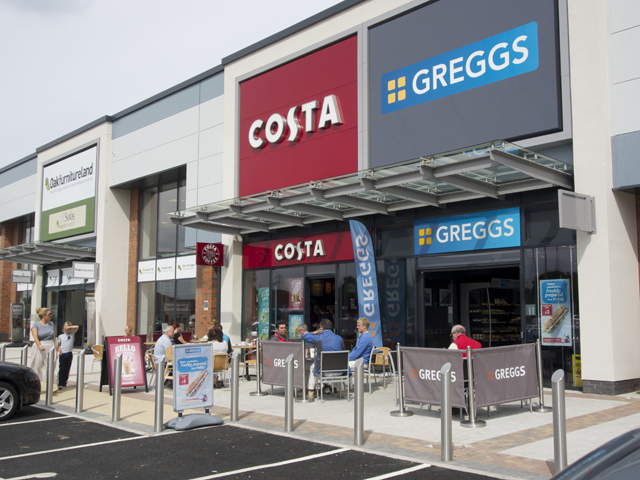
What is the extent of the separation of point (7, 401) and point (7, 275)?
88.9 feet

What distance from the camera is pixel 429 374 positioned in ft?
28.5

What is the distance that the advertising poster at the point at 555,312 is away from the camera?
11711 mm

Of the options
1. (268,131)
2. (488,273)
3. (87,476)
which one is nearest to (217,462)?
(87,476)

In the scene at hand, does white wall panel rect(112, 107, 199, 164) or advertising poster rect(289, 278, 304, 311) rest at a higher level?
white wall panel rect(112, 107, 199, 164)

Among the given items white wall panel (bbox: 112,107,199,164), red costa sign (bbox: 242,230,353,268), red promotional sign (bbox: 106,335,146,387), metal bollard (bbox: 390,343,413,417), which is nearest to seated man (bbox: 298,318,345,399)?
metal bollard (bbox: 390,343,413,417)

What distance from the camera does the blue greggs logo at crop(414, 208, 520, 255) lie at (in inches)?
498

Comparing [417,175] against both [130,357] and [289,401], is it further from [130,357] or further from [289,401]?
[130,357]

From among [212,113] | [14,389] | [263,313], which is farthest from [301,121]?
[14,389]

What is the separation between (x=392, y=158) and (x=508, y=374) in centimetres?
690

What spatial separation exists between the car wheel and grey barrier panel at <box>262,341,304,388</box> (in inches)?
166

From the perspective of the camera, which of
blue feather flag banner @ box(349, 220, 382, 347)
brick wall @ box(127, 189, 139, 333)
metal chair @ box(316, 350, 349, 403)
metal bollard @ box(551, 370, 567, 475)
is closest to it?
metal bollard @ box(551, 370, 567, 475)

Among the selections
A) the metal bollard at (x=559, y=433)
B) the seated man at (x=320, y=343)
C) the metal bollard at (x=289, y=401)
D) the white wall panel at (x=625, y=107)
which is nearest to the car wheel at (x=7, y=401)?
the metal bollard at (x=289, y=401)

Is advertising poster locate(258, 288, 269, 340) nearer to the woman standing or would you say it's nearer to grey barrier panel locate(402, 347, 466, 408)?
the woman standing

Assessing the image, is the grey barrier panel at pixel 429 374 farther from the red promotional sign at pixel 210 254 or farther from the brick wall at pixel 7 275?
the brick wall at pixel 7 275
